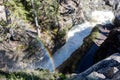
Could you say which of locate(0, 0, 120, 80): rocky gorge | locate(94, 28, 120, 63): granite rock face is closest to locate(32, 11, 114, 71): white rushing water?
locate(0, 0, 120, 80): rocky gorge

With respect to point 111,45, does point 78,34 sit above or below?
below

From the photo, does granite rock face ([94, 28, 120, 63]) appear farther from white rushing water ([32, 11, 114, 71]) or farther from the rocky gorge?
white rushing water ([32, 11, 114, 71])

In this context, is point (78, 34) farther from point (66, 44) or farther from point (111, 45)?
point (111, 45)

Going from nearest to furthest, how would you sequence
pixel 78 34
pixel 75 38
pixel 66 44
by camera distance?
pixel 66 44 < pixel 75 38 < pixel 78 34

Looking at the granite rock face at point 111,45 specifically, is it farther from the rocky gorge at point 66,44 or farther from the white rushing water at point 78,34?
the white rushing water at point 78,34

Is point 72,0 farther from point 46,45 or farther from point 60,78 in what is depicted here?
point 60,78

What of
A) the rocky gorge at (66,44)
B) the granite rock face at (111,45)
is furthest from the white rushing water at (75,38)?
the granite rock face at (111,45)

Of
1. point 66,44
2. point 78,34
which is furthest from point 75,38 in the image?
point 66,44
